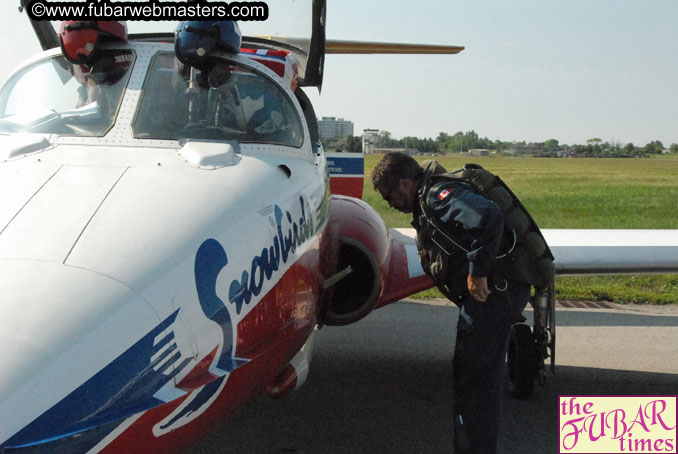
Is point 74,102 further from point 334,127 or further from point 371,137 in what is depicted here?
point 371,137

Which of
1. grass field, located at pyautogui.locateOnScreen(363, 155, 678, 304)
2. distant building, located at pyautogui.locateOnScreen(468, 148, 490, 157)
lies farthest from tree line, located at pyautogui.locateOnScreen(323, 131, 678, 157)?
grass field, located at pyautogui.locateOnScreen(363, 155, 678, 304)

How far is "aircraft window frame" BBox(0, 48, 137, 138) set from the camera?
353 centimetres

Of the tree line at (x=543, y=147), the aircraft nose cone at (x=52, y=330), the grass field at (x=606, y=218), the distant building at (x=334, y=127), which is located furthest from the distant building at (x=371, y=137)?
the tree line at (x=543, y=147)

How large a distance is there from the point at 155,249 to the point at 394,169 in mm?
1712

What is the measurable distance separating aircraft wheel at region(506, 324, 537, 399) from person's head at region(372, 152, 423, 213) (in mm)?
2279

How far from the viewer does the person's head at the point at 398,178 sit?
12.2ft

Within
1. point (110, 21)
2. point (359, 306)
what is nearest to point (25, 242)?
point (110, 21)

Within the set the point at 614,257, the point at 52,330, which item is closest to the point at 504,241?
the point at 52,330

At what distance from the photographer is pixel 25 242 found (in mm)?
2271

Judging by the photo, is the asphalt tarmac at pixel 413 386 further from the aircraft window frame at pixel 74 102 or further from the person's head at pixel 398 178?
the aircraft window frame at pixel 74 102

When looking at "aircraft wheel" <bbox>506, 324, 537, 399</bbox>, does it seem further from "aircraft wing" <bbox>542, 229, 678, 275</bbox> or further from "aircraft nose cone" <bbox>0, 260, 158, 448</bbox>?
"aircraft nose cone" <bbox>0, 260, 158, 448</bbox>

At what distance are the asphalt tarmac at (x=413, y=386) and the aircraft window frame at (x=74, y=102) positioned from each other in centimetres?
204

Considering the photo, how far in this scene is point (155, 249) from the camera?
236cm

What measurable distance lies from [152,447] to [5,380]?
57 cm
